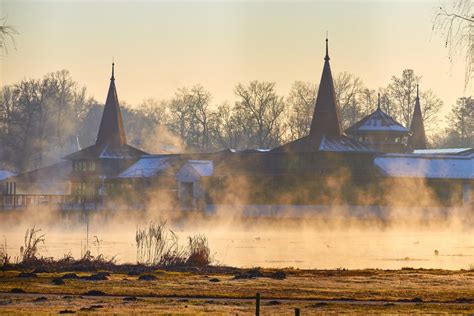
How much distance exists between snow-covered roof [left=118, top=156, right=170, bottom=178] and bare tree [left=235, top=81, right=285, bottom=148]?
801 inches

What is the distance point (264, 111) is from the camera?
383ft

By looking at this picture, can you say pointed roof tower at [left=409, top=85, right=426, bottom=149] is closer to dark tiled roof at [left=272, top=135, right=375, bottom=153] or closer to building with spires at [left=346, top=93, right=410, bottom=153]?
building with spires at [left=346, top=93, right=410, bottom=153]

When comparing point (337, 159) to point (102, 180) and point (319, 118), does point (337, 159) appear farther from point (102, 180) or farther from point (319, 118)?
point (102, 180)

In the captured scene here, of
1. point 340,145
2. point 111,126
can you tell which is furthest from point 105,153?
point 340,145

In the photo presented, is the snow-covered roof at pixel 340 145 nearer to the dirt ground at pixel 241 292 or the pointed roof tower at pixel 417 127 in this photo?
the pointed roof tower at pixel 417 127

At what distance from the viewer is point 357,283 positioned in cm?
3294

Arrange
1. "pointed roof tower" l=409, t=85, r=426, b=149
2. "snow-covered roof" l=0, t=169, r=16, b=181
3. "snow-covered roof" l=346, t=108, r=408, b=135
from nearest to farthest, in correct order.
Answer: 1. "snow-covered roof" l=346, t=108, r=408, b=135
2. "snow-covered roof" l=0, t=169, r=16, b=181
3. "pointed roof tower" l=409, t=85, r=426, b=149

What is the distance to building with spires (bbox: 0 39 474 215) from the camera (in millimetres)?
83500

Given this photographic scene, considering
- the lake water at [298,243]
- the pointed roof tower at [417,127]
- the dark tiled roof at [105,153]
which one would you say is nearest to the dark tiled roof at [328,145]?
the lake water at [298,243]

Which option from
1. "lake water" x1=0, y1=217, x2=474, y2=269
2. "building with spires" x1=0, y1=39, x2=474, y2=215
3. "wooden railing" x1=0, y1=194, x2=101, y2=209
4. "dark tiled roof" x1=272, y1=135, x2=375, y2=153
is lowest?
"lake water" x1=0, y1=217, x2=474, y2=269

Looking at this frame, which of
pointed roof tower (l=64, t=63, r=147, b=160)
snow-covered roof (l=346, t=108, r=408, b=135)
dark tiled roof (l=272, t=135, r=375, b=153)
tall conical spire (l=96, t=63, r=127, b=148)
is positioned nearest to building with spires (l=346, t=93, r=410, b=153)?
snow-covered roof (l=346, t=108, r=408, b=135)

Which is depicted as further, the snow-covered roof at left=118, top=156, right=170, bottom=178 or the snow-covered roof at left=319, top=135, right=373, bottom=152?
the snow-covered roof at left=118, top=156, right=170, bottom=178

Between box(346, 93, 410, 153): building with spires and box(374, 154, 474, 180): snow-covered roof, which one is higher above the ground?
box(346, 93, 410, 153): building with spires

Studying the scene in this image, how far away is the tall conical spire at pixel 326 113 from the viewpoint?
8669 cm
